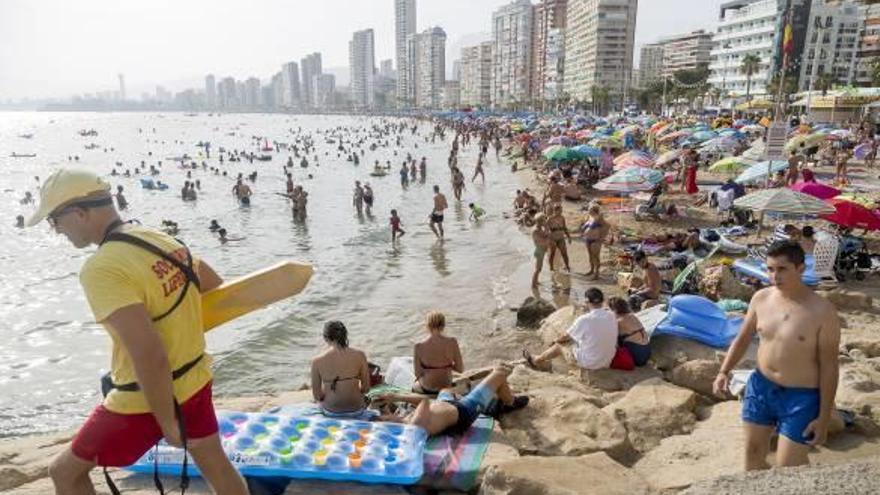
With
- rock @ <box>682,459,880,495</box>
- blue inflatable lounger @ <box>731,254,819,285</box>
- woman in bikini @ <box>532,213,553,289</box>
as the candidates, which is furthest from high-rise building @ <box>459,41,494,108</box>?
rock @ <box>682,459,880,495</box>

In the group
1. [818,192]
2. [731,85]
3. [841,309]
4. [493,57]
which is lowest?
[841,309]

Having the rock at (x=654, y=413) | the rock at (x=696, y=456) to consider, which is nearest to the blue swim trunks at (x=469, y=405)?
the rock at (x=654, y=413)

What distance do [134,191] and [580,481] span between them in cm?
3214

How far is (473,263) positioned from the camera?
1318 centimetres

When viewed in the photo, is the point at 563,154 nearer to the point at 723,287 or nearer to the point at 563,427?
the point at 723,287

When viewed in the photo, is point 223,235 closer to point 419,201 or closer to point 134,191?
point 419,201

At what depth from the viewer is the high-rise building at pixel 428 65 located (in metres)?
186

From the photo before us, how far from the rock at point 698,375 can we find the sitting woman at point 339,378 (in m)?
2.78

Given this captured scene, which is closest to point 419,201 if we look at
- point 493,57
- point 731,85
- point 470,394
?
point 470,394

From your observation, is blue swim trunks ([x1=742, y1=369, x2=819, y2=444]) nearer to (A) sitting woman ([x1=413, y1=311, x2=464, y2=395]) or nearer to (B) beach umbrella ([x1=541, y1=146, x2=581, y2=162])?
(A) sitting woman ([x1=413, y1=311, x2=464, y2=395])

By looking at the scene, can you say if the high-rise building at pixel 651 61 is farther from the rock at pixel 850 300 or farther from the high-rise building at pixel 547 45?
the rock at pixel 850 300

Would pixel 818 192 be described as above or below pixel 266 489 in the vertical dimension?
above

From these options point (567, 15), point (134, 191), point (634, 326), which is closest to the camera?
point (634, 326)

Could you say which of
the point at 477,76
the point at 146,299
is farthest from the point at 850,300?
the point at 477,76
